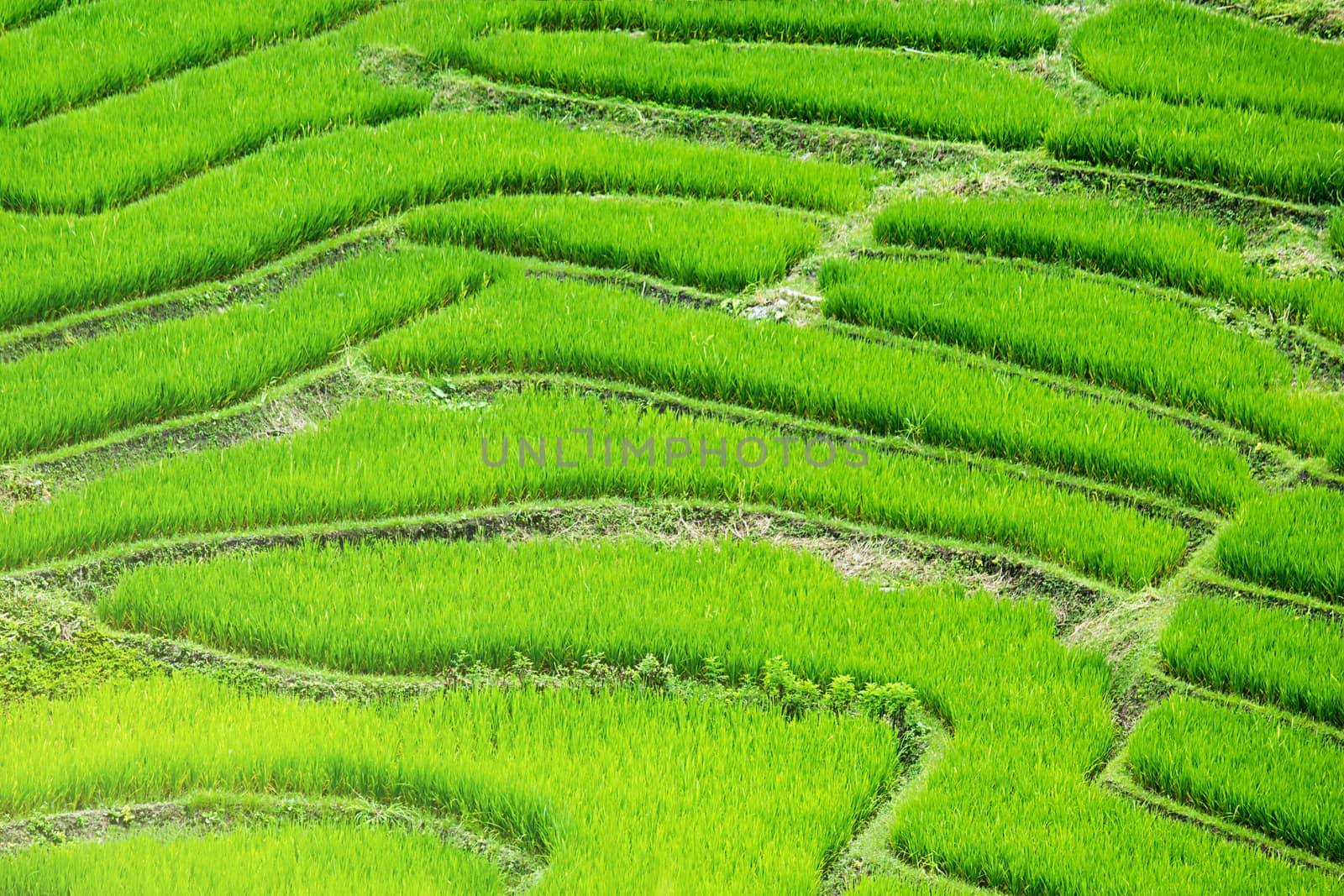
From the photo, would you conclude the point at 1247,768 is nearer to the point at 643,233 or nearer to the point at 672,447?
the point at 672,447

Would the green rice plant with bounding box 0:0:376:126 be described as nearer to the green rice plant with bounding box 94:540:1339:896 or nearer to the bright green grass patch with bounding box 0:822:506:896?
the green rice plant with bounding box 94:540:1339:896

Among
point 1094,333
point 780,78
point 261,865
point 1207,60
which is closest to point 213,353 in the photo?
point 261,865

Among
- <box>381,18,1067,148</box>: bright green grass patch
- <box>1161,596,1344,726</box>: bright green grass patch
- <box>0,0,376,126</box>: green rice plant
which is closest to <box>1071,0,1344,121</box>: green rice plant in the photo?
<box>381,18,1067,148</box>: bright green grass patch

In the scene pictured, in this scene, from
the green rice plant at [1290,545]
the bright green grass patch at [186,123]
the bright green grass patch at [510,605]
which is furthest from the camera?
the bright green grass patch at [186,123]

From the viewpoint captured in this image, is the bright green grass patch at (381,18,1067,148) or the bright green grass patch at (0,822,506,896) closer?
the bright green grass patch at (0,822,506,896)

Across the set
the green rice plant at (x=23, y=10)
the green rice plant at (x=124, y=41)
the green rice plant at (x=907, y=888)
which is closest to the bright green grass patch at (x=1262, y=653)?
the green rice plant at (x=907, y=888)

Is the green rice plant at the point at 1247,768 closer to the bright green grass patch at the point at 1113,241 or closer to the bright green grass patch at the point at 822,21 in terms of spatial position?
the bright green grass patch at the point at 1113,241

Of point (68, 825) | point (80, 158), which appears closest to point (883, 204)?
point (80, 158)
